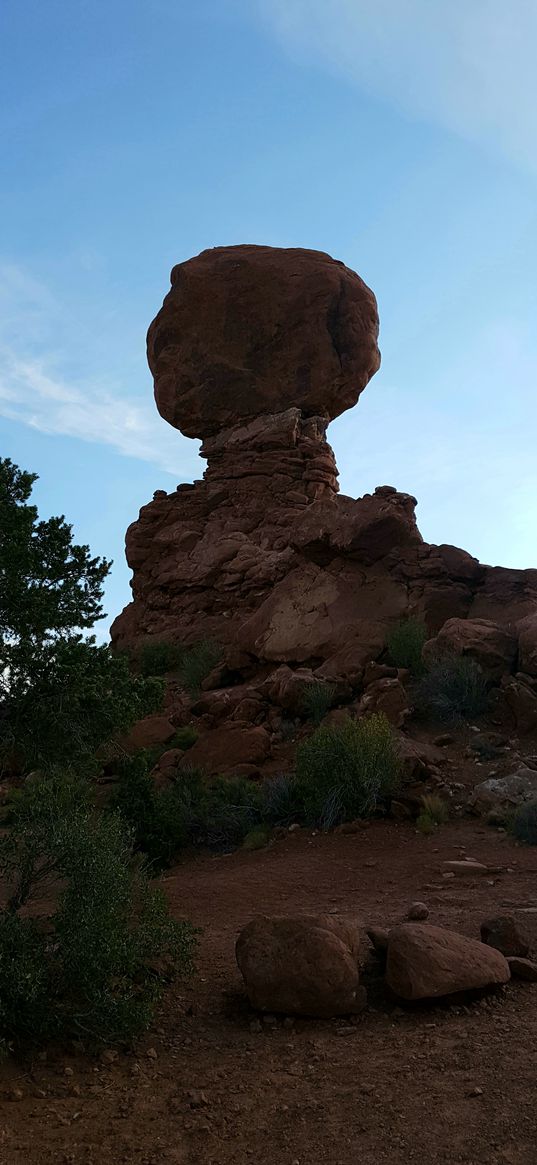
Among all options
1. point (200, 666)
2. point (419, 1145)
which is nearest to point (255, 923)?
point (419, 1145)

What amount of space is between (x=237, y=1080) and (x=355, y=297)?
70.8 feet

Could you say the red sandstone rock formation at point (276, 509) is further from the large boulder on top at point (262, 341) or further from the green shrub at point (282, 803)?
the green shrub at point (282, 803)

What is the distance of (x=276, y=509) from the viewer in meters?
21.1

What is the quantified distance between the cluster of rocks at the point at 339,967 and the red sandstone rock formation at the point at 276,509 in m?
9.63

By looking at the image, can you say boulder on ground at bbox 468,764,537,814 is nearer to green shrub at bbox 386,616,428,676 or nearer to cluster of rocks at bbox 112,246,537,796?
cluster of rocks at bbox 112,246,537,796

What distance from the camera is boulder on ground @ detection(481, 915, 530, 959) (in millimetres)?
6340

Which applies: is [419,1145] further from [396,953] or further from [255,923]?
[255,923]

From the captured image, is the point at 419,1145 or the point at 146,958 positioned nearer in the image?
the point at 419,1145

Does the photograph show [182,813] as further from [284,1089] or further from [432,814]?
[284,1089]

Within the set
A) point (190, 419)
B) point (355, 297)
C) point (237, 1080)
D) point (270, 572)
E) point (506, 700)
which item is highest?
point (355, 297)

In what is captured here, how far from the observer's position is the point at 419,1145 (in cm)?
403

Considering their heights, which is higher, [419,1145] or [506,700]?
[506,700]

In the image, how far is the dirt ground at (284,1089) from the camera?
4105 millimetres

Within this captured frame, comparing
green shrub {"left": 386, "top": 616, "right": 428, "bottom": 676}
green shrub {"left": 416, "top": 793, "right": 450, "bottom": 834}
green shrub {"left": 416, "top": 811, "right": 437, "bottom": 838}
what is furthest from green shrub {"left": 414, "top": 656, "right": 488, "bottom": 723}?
green shrub {"left": 416, "top": 811, "right": 437, "bottom": 838}
